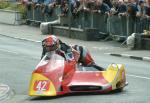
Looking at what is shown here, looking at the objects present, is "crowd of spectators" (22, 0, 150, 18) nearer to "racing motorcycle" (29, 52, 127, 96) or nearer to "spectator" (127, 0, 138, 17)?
"spectator" (127, 0, 138, 17)

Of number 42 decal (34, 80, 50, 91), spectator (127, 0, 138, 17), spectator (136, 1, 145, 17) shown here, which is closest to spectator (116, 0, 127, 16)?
spectator (127, 0, 138, 17)

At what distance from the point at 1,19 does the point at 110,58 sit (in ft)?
83.8

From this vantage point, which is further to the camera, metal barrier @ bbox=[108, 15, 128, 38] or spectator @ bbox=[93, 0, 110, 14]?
spectator @ bbox=[93, 0, 110, 14]

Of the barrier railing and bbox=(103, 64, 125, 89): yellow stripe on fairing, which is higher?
bbox=(103, 64, 125, 89): yellow stripe on fairing

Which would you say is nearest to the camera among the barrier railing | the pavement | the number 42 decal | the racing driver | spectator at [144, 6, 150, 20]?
the number 42 decal

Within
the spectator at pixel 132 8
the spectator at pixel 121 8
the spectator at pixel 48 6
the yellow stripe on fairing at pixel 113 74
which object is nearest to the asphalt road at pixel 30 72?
the yellow stripe on fairing at pixel 113 74

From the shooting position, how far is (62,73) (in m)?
14.6

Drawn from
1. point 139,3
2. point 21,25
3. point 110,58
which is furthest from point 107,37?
point 21,25

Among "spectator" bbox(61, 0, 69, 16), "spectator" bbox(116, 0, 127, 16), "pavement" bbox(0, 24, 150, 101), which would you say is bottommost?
"pavement" bbox(0, 24, 150, 101)

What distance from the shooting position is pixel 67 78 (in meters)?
14.8

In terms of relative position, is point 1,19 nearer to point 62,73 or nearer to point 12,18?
point 12,18

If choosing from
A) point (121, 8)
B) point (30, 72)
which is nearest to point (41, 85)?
point (30, 72)

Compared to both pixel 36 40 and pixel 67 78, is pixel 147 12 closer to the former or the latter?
pixel 36 40

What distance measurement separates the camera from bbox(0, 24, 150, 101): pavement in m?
25.6
